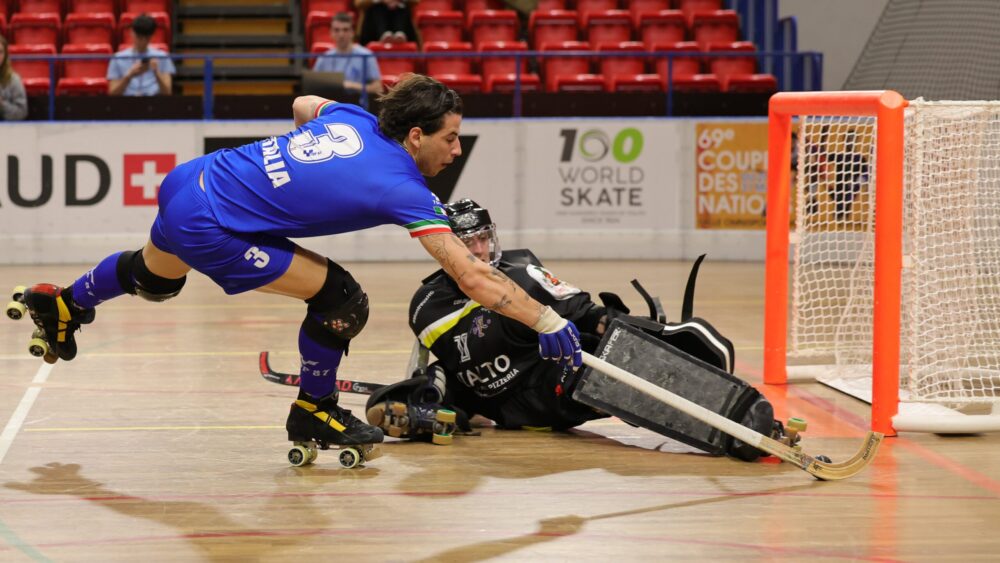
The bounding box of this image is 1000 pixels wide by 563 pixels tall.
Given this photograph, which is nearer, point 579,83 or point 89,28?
point 579,83

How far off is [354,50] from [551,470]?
9515 mm

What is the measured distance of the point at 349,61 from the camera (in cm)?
1401

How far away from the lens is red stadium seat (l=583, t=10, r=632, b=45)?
15.8 m

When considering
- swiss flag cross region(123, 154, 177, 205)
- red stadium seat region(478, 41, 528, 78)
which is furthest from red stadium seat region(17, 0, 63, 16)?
red stadium seat region(478, 41, 528, 78)

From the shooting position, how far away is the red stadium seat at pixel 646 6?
52.8 feet

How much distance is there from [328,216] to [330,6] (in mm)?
11858

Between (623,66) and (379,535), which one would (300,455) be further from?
(623,66)

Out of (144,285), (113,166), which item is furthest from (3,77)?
(144,285)

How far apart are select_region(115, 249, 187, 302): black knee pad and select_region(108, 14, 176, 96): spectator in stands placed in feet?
28.7

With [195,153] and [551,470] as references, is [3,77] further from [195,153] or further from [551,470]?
[551,470]

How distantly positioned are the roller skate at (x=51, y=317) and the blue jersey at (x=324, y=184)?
122cm

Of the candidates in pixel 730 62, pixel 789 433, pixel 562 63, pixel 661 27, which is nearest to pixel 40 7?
pixel 562 63

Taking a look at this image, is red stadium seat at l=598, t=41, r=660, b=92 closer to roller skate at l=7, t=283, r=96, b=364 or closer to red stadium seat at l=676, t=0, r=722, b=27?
red stadium seat at l=676, t=0, r=722, b=27

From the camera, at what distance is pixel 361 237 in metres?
14.4
